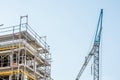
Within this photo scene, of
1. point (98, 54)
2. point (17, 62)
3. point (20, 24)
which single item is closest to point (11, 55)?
point (17, 62)

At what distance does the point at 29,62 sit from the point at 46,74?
2.83 metres

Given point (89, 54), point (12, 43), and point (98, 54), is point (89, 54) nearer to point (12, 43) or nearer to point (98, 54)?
point (98, 54)

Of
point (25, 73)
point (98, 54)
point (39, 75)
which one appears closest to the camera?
point (25, 73)

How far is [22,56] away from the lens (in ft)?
124

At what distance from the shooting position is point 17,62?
3788cm

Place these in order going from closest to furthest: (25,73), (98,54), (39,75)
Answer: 1. (25,73)
2. (39,75)
3. (98,54)

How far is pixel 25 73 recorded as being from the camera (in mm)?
37250

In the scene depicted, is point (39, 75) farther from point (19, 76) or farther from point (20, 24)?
point (20, 24)

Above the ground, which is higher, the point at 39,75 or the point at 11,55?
the point at 11,55

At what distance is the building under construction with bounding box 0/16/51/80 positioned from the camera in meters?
37.2

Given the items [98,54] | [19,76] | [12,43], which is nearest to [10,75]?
[19,76]

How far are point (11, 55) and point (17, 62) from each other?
110 centimetres

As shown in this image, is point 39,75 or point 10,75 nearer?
point 10,75

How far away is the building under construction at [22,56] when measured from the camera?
3719cm
